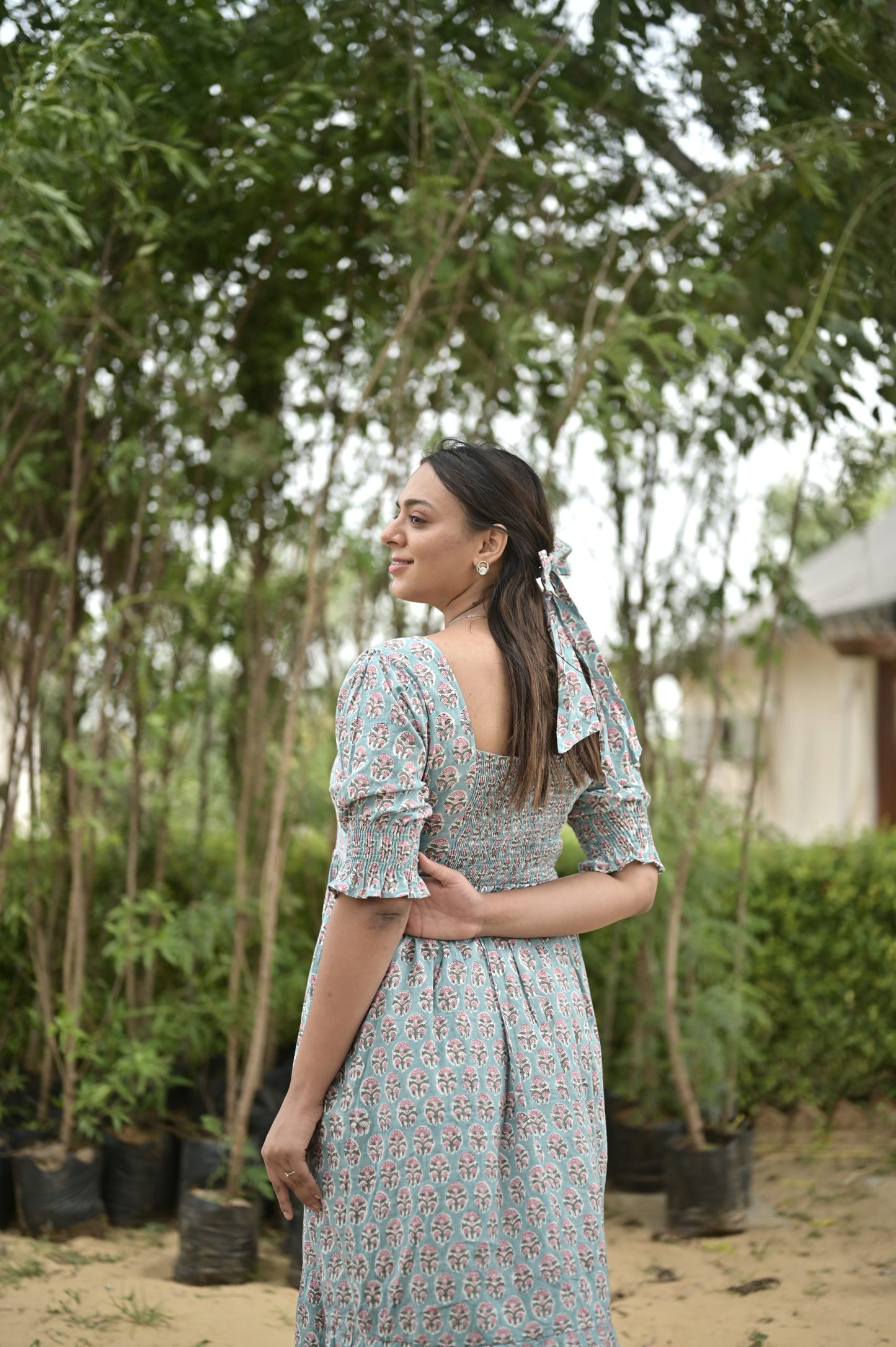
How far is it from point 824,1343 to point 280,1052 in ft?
6.87

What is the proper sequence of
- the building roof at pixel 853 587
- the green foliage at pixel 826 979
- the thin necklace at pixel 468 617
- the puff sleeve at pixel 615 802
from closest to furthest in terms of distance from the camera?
the thin necklace at pixel 468 617 < the puff sleeve at pixel 615 802 < the green foliage at pixel 826 979 < the building roof at pixel 853 587

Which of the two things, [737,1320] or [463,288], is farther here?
[463,288]

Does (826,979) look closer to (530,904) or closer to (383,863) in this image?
(530,904)

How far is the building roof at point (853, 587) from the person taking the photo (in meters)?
8.70

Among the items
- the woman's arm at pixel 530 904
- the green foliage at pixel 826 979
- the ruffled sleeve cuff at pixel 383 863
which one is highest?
the ruffled sleeve cuff at pixel 383 863

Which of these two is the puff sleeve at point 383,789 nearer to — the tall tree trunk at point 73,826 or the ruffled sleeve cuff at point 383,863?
the ruffled sleeve cuff at point 383,863

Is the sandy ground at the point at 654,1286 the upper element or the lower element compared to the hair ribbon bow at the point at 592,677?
lower

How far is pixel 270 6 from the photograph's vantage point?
3277 mm

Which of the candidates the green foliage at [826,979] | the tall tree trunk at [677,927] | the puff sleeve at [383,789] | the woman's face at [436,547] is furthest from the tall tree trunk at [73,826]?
the green foliage at [826,979]

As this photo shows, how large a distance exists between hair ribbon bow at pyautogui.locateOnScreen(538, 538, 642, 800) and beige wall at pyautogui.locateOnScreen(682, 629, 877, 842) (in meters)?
7.50

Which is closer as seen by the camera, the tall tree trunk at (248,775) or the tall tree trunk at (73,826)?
the tall tree trunk at (73,826)

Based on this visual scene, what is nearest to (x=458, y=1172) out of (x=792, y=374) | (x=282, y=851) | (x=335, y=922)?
(x=335, y=922)

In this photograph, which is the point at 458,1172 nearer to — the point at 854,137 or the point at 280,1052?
the point at 854,137

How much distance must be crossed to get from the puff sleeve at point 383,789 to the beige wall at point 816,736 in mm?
7859
